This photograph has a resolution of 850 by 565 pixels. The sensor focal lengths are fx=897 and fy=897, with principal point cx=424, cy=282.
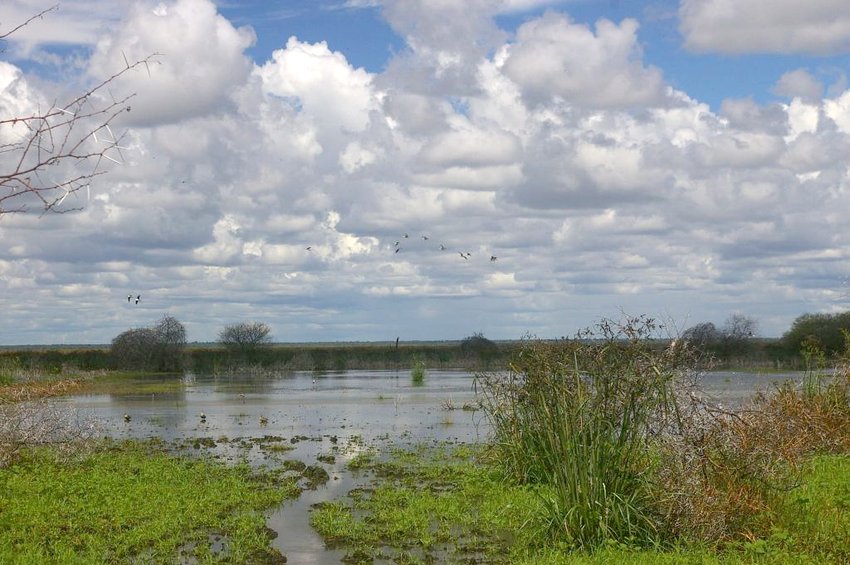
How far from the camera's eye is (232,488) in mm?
15320

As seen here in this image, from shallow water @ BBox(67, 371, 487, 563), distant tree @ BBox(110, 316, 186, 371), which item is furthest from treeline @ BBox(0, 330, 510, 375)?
shallow water @ BBox(67, 371, 487, 563)

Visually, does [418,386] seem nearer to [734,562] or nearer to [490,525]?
[490,525]

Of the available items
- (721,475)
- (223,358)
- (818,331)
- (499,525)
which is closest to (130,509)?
(499,525)

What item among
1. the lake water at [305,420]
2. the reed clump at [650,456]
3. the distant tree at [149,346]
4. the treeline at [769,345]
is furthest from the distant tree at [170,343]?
the reed clump at [650,456]

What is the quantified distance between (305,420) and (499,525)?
695 inches

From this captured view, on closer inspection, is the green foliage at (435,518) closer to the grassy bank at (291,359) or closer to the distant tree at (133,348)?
the grassy bank at (291,359)

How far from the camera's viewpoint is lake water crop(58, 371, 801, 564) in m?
15.0

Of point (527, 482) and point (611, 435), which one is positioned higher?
point (611, 435)

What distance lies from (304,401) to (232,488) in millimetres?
Answer: 22581

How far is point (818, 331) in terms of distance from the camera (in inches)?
2073

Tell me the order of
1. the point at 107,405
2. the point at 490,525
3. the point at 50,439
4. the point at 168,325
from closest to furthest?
the point at 490,525, the point at 50,439, the point at 107,405, the point at 168,325

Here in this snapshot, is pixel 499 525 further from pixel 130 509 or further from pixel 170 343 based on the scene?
pixel 170 343

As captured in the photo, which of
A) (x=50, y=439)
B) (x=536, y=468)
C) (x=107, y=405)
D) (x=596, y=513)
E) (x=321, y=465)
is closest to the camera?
(x=596, y=513)

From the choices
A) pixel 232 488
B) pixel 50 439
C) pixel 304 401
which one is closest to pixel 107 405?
pixel 304 401
